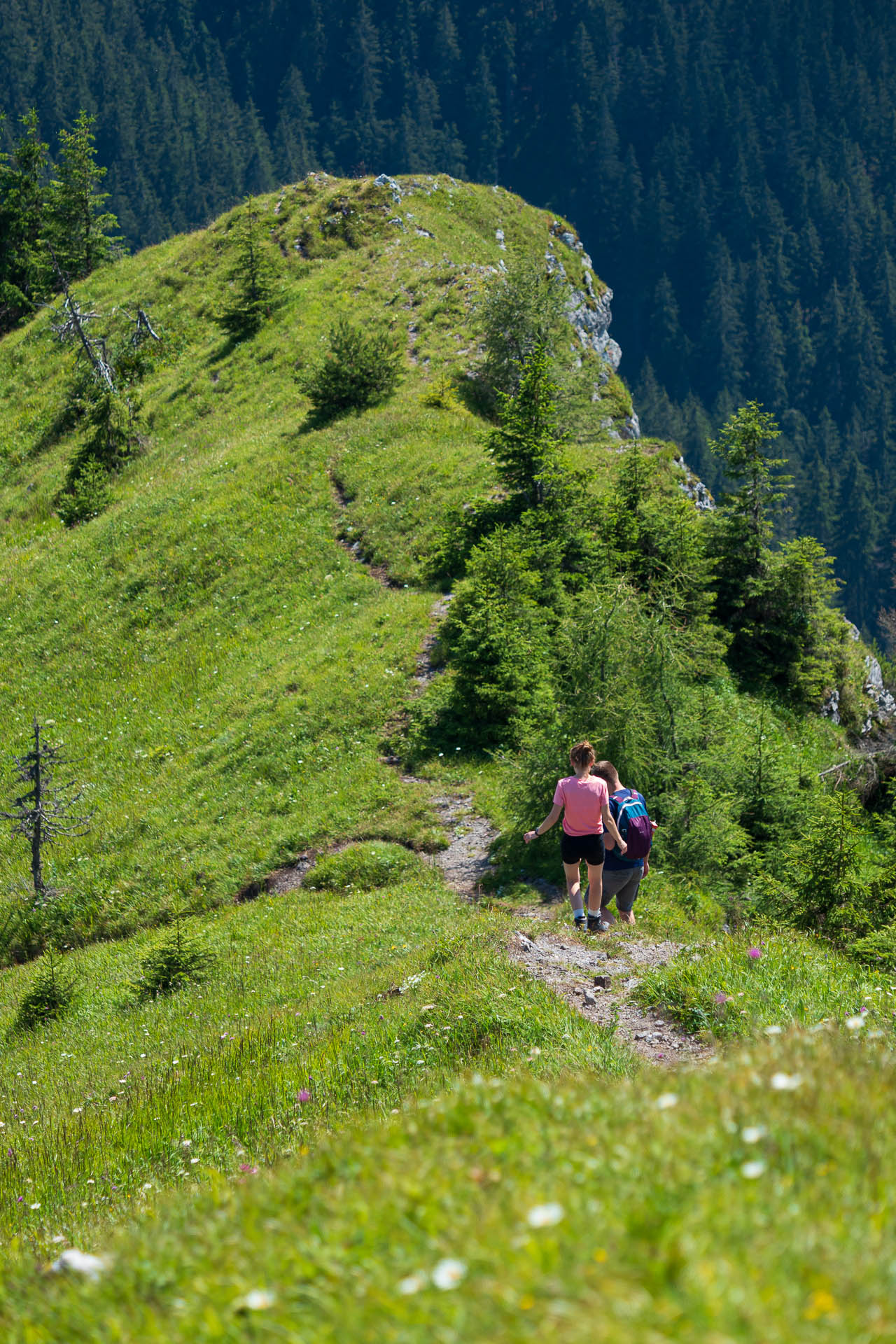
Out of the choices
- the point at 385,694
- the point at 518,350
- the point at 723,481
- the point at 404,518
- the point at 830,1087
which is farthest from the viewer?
the point at 518,350

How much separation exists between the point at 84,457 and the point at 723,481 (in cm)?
2534

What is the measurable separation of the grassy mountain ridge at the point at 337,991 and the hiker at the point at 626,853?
55 centimetres

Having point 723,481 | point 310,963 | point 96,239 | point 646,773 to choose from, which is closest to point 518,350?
point 723,481

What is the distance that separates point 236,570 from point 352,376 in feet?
32.5

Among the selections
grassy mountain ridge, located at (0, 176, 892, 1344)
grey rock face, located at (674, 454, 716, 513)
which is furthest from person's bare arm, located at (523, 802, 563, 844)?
grey rock face, located at (674, 454, 716, 513)

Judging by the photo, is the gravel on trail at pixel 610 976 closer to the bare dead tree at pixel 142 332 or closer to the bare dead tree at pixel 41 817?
the bare dead tree at pixel 41 817

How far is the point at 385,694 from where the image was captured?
1858 cm

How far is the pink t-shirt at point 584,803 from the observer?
32.8 feet

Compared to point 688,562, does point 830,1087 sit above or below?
above

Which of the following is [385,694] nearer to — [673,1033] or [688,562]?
[688,562]

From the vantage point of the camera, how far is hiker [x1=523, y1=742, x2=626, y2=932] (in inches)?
393

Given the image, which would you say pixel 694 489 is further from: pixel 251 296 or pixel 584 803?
pixel 251 296

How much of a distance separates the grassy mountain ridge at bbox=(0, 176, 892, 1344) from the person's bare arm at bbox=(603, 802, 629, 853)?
119cm

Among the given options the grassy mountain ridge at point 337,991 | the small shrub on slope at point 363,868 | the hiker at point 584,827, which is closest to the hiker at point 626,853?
the hiker at point 584,827
